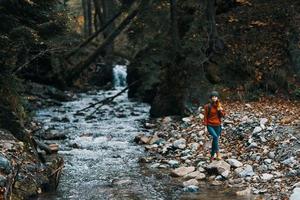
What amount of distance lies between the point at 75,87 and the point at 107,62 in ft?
12.6

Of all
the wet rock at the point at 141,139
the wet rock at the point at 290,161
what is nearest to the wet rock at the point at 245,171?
the wet rock at the point at 290,161

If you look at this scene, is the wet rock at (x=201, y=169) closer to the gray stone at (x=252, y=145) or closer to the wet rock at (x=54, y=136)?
the gray stone at (x=252, y=145)

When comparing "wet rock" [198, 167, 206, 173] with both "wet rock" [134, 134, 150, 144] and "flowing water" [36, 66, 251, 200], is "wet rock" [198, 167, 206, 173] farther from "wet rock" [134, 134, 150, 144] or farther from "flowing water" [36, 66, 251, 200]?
"wet rock" [134, 134, 150, 144]

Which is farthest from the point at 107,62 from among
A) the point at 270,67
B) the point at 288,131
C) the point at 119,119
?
the point at 288,131

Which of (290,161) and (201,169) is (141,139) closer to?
(201,169)

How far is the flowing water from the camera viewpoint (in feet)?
34.5

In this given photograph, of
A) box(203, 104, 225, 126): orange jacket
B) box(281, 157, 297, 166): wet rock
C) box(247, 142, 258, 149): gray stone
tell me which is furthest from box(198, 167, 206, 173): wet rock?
box(281, 157, 297, 166): wet rock

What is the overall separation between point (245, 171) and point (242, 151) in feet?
5.63

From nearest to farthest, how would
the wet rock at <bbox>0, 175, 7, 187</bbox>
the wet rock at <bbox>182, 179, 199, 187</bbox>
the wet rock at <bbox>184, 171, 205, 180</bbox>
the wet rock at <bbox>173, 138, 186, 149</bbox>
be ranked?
the wet rock at <bbox>0, 175, 7, 187</bbox>
the wet rock at <bbox>182, 179, 199, 187</bbox>
the wet rock at <bbox>184, 171, 205, 180</bbox>
the wet rock at <bbox>173, 138, 186, 149</bbox>

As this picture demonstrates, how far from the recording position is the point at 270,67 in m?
19.9

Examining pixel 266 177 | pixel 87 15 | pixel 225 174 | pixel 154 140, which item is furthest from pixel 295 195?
pixel 87 15

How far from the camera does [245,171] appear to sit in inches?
452

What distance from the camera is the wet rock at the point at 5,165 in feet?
29.8

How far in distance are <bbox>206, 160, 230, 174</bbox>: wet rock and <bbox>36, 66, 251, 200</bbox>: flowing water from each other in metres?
0.97
